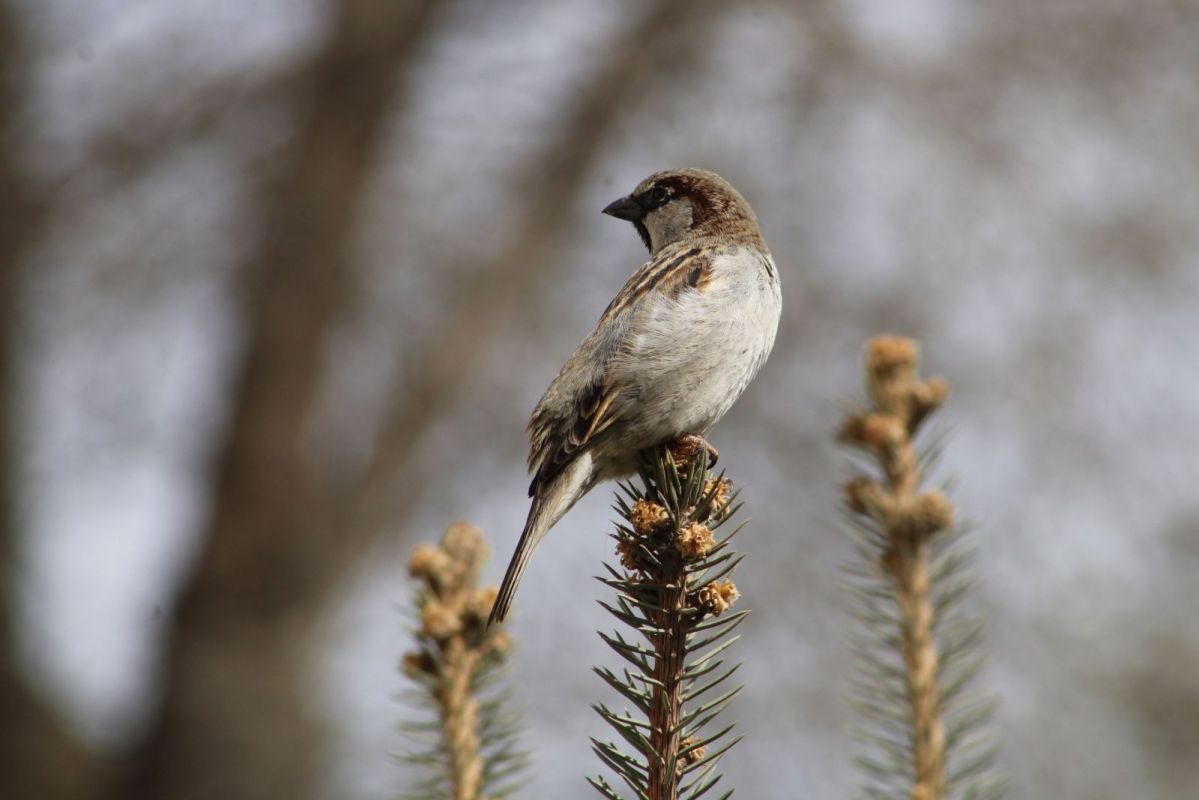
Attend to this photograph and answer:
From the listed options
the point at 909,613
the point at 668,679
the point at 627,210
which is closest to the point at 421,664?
the point at 668,679

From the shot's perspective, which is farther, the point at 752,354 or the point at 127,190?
the point at 127,190

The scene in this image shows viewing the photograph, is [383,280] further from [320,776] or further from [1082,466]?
[1082,466]

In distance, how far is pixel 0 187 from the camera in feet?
33.7

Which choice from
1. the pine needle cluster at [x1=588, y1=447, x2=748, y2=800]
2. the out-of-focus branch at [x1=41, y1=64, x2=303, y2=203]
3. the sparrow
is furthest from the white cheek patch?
the out-of-focus branch at [x1=41, y1=64, x2=303, y2=203]

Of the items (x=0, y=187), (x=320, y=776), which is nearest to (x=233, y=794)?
(x=320, y=776)

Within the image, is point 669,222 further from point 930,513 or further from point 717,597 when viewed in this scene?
point 930,513

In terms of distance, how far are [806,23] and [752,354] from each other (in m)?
6.84

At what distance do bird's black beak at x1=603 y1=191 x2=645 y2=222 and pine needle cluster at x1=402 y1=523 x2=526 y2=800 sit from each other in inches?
121

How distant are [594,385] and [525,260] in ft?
23.9

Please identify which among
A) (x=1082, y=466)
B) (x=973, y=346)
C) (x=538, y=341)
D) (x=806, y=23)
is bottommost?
(x=1082, y=466)

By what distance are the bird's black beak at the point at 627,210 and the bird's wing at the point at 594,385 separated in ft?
2.68

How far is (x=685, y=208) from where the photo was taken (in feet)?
16.0

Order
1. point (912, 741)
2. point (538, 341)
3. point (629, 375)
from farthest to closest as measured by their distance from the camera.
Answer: point (538, 341) < point (629, 375) < point (912, 741)

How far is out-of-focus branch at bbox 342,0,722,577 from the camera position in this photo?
10672mm
